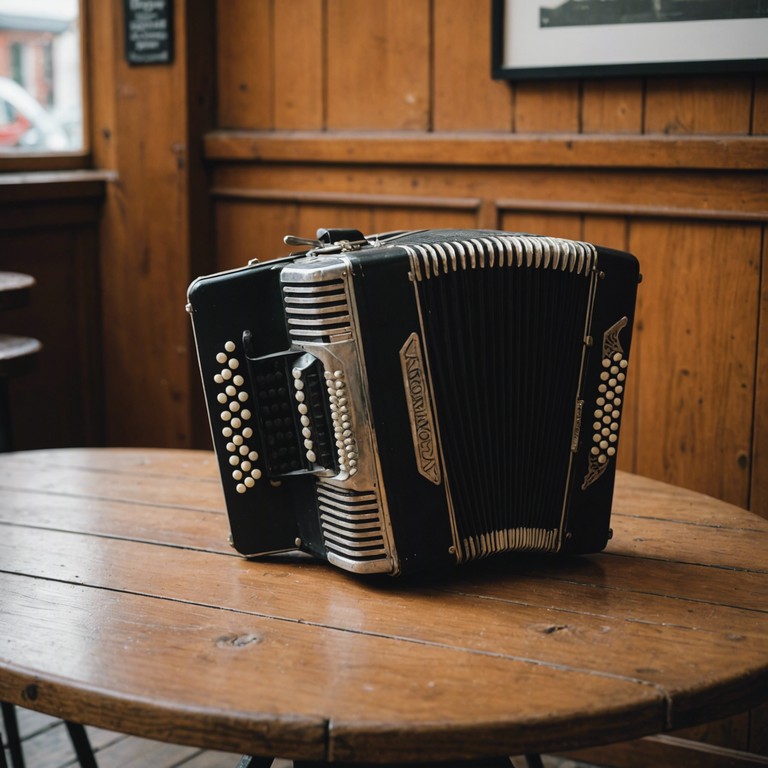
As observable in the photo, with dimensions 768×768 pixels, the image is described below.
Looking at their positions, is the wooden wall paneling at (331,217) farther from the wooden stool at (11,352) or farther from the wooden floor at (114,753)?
the wooden floor at (114,753)

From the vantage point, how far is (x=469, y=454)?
1.39m

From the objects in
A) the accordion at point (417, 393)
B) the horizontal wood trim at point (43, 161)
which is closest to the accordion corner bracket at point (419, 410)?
the accordion at point (417, 393)

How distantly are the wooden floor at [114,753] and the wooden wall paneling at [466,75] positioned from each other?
4.79ft

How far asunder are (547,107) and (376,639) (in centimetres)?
153

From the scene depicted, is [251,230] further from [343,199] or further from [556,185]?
[556,185]

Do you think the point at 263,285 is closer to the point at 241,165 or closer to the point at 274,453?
the point at 274,453

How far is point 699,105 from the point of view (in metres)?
2.18

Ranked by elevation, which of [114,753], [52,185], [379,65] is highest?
[379,65]

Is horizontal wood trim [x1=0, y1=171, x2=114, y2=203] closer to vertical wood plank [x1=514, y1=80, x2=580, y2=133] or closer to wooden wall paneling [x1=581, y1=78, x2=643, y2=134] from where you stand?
vertical wood plank [x1=514, y1=80, x2=580, y2=133]

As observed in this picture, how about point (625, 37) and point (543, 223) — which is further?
point (543, 223)

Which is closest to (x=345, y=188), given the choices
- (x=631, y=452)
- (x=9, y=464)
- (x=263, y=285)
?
(x=631, y=452)

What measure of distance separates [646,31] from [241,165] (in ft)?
3.73

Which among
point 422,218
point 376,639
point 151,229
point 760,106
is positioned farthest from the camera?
point 151,229

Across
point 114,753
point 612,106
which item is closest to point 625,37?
point 612,106
